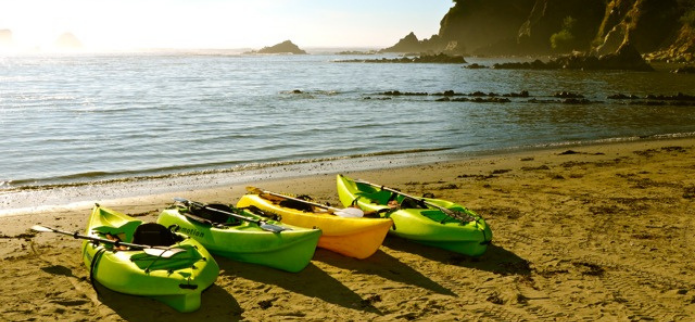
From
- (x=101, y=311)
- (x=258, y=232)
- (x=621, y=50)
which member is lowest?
(x=101, y=311)

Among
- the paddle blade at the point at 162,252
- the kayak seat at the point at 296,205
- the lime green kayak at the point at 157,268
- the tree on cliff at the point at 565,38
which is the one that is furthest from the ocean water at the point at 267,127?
the tree on cliff at the point at 565,38

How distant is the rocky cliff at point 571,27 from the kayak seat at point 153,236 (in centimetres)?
6924

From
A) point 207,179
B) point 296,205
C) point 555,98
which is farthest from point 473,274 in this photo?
point 555,98

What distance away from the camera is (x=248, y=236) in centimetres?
798

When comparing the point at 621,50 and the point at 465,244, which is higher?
the point at 621,50

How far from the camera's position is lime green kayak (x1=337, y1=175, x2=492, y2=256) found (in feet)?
27.5

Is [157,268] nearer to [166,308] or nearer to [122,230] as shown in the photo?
[166,308]

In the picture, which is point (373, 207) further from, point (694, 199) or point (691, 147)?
point (691, 147)

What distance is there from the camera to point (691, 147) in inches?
686

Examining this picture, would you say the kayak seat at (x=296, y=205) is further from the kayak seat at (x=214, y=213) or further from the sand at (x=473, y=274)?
the kayak seat at (x=214, y=213)

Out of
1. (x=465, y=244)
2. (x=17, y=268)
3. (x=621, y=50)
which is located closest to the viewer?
(x=17, y=268)

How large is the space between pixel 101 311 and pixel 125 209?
4.86 meters

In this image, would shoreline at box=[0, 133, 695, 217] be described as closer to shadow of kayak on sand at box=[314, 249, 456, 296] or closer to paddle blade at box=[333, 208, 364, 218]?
paddle blade at box=[333, 208, 364, 218]

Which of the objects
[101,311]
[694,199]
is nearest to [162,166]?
[101,311]
